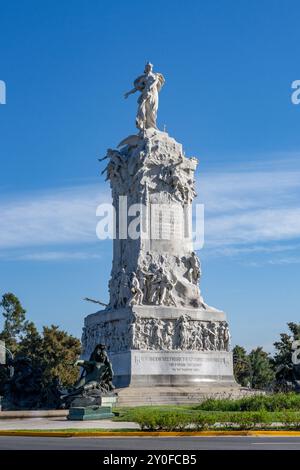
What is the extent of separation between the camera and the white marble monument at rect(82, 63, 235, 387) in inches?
1561

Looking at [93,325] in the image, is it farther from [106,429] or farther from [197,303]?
[106,429]

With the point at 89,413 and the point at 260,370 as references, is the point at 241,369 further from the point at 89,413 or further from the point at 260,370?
the point at 89,413

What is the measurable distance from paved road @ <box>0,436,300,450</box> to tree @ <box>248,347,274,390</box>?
55.7m

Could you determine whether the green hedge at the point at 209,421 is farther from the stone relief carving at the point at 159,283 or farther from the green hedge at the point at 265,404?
the stone relief carving at the point at 159,283

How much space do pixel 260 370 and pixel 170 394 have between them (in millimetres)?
42622

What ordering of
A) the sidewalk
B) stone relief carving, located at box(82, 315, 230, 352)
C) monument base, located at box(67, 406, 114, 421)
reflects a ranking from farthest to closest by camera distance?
1. stone relief carving, located at box(82, 315, 230, 352)
2. monument base, located at box(67, 406, 114, 421)
3. the sidewalk

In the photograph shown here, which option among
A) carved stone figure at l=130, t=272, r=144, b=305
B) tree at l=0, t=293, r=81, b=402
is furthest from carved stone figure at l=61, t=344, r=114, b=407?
tree at l=0, t=293, r=81, b=402

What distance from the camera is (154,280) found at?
40875mm

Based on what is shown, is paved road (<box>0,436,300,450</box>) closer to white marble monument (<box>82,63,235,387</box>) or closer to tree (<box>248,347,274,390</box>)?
white marble monument (<box>82,63,235,387</box>)

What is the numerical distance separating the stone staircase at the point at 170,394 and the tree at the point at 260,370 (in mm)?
35320

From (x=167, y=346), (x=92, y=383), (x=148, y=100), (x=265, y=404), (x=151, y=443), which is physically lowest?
(x=151, y=443)

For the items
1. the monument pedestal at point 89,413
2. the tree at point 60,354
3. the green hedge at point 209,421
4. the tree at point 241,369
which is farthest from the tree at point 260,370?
the green hedge at point 209,421

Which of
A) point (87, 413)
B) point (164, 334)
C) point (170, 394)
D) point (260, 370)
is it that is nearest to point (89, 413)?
point (87, 413)

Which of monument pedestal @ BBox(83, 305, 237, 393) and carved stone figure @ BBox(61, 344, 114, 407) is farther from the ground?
monument pedestal @ BBox(83, 305, 237, 393)
